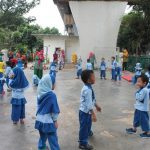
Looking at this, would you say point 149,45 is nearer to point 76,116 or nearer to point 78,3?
point 78,3

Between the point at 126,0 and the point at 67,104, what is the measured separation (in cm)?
2087

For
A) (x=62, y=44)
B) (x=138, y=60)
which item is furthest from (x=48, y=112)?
(x=62, y=44)

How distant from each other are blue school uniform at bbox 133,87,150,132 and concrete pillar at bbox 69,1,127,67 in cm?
2388

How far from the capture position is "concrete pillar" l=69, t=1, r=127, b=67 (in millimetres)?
32844

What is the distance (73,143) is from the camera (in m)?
8.37

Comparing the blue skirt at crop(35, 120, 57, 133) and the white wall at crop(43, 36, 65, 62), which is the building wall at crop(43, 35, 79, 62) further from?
the blue skirt at crop(35, 120, 57, 133)

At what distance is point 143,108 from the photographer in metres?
8.91

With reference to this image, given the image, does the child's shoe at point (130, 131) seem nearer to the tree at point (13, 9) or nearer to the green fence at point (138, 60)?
the green fence at point (138, 60)

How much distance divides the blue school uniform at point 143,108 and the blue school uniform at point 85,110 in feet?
4.23

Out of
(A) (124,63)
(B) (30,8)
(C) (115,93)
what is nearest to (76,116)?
(C) (115,93)

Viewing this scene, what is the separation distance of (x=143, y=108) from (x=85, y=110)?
163 cm

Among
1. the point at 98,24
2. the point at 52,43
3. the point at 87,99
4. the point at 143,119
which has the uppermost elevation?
the point at 98,24

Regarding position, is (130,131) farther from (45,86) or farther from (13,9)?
(13,9)

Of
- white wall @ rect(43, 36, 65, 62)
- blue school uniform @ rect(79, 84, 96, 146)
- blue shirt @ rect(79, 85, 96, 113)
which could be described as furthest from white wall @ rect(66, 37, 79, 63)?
blue shirt @ rect(79, 85, 96, 113)
